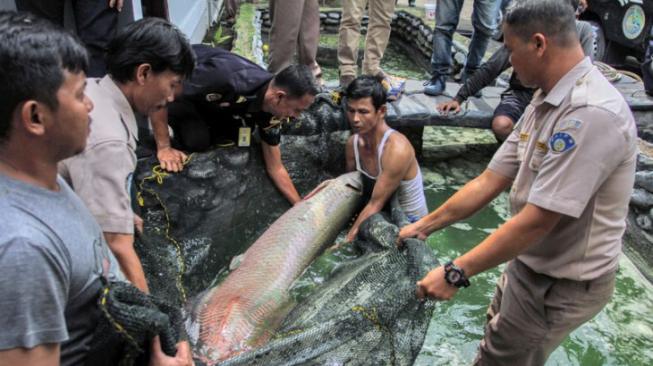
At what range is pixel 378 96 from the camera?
14.7 ft

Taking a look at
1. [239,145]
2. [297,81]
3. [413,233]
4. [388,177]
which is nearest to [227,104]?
[239,145]

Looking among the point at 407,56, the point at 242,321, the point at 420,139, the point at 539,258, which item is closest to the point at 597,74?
the point at 539,258

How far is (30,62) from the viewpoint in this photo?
129 cm

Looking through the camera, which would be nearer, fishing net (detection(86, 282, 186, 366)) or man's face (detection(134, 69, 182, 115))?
fishing net (detection(86, 282, 186, 366))

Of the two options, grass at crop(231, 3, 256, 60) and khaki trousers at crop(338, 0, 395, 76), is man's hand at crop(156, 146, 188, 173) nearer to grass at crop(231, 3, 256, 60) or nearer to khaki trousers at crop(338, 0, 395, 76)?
khaki trousers at crop(338, 0, 395, 76)

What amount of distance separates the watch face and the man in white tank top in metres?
1.96

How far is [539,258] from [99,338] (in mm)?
1964

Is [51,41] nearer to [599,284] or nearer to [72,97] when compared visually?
[72,97]

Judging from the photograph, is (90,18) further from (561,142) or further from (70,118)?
(561,142)

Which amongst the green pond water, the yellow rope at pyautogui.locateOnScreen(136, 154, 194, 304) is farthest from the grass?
the green pond water

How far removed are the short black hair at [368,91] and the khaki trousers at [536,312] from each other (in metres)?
2.07

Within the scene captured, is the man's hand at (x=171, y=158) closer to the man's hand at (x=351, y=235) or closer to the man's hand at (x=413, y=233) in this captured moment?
the man's hand at (x=351, y=235)

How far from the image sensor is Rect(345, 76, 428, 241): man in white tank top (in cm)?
447

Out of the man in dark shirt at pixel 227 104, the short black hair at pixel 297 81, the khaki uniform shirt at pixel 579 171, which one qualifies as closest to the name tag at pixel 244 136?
the man in dark shirt at pixel 227 104
